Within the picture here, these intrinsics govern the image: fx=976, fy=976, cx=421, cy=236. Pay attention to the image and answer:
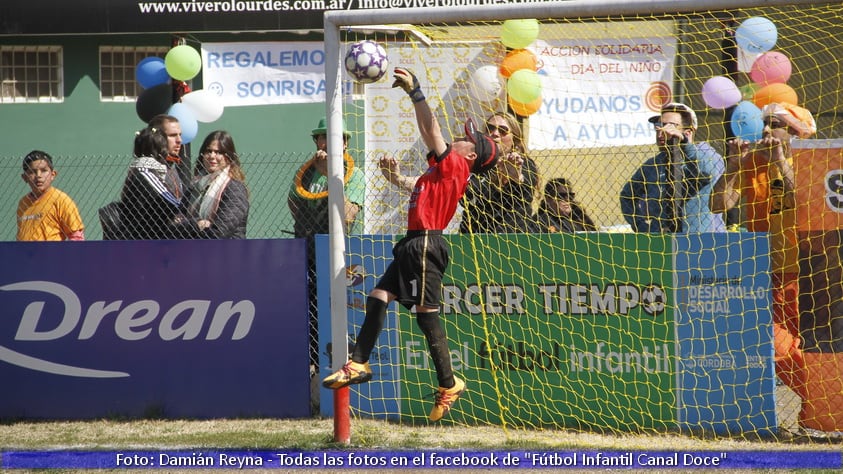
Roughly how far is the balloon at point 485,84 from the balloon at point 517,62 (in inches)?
3.4

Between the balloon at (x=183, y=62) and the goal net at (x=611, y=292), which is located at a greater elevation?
the balloon at (x=183, y=62)

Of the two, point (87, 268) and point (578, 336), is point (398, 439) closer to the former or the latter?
point (578, 336)

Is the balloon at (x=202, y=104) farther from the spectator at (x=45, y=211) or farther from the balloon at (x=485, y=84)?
the balloon at (x=485, y=84)

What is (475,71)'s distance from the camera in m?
8.27

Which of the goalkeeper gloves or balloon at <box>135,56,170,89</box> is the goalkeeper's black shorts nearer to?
the goalkeeper gloves

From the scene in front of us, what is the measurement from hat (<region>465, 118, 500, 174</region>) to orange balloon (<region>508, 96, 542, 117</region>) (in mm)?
2170

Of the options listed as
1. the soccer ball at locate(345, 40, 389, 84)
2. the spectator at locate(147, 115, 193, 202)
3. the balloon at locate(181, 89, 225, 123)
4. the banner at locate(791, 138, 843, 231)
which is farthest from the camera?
the balloon at locate(181, 89, 225, 123)

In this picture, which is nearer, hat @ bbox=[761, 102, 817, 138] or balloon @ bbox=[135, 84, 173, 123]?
hat @ bbox=[761, 102, 817, 138]

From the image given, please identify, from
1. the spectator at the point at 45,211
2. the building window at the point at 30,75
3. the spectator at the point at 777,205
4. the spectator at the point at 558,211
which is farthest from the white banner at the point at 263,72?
the spectator at the point at 777,205

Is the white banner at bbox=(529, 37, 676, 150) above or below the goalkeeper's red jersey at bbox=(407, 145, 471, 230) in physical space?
above

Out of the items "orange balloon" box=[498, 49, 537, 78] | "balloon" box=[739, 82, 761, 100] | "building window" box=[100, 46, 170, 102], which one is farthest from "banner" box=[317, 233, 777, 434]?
"building window" box=[100, 46, 170, 102]

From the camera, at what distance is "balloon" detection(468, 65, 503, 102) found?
8.19 metres

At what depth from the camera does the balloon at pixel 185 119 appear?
9180mm

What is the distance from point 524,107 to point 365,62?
8.89 feet
